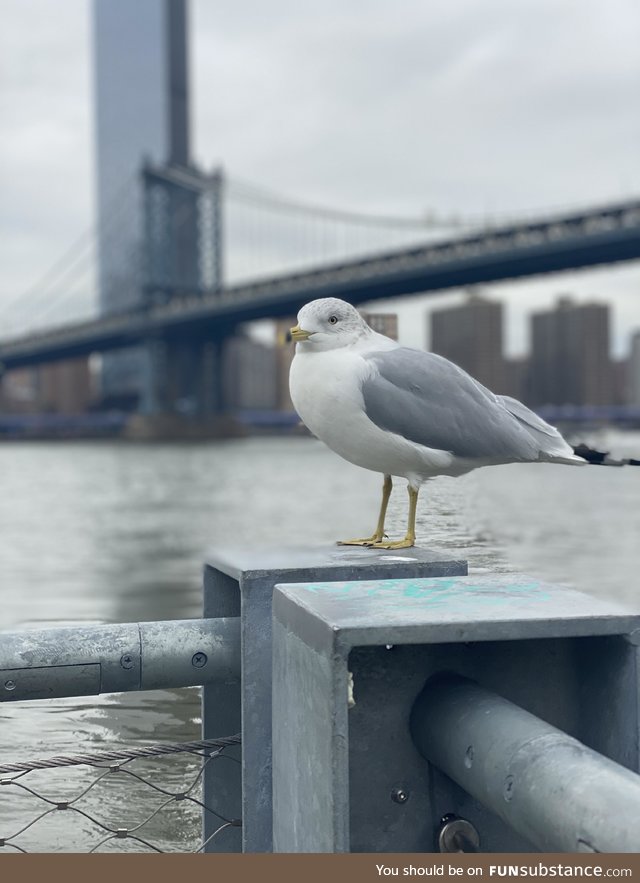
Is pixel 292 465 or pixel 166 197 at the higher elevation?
pixel 166 197

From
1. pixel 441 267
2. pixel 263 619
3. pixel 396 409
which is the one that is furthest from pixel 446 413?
pixel 441 267

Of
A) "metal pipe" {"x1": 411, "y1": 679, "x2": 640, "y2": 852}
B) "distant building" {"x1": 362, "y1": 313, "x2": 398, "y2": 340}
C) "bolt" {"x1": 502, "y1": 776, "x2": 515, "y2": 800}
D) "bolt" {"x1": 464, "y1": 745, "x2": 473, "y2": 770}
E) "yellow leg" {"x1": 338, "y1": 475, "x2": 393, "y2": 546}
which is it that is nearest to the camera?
"metal pipe" {"x1": 411, "y1": 679, "x2": 640, "y2": 852}

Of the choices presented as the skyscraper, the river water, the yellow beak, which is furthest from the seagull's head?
the skyscraper

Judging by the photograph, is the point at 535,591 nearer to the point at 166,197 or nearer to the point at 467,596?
the point at 467,596

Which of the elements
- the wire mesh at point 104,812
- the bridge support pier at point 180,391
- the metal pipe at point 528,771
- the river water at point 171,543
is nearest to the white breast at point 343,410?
the river water at point 171,543

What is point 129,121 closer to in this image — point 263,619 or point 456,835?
point 263,619

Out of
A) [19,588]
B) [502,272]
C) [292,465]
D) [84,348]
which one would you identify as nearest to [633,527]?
[19,588]

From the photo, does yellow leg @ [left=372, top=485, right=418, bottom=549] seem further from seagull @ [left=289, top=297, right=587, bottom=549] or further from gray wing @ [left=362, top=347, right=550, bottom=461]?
gray wing @ [left=362, top=347, right=550, bottom=461]
